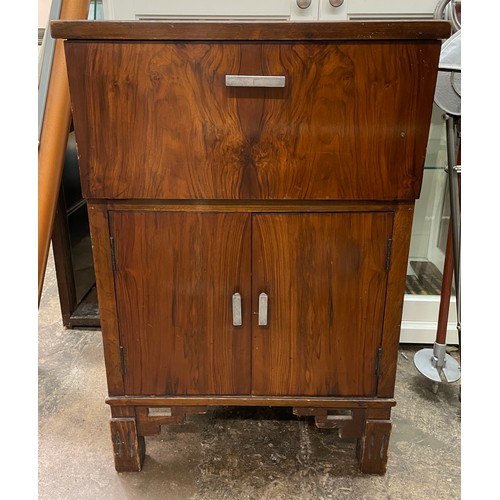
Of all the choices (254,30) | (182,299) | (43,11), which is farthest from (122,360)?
(43,11)

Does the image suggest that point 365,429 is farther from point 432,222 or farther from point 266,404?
point 432,222

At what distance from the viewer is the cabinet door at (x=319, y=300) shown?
0.95 metres

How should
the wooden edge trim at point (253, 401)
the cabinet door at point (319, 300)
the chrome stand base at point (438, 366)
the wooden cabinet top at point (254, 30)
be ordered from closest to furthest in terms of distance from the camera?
1. the wooden cabinet top at point (254, 30)
2. the cabinet door at point (319, 300)
3. the wooden edge trim at point (253, 401)
4. the chrome stand base at point (438, 366)

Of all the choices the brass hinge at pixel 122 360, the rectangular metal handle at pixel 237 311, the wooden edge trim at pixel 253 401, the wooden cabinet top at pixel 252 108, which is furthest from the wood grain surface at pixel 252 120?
the wooden edge trim at pixel 253 401

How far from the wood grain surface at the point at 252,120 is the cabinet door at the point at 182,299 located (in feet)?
0.24

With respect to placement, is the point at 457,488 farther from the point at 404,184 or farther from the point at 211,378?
the point at 404,184

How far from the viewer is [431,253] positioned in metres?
1.68

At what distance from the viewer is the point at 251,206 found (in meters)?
0.94

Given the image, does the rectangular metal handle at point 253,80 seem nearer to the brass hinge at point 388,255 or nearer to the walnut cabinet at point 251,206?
the walnut cabinet at point 251,206

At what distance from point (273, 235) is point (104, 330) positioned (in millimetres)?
420

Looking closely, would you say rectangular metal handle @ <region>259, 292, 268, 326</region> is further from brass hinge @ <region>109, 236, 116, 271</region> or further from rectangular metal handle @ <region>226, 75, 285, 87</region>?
rectangular metal handle @ <region>226, 75, 285, 87</region>

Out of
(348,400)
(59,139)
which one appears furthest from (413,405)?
(59,139)

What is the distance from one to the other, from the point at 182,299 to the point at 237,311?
119mm

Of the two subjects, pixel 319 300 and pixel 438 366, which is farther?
pixel 438 366
